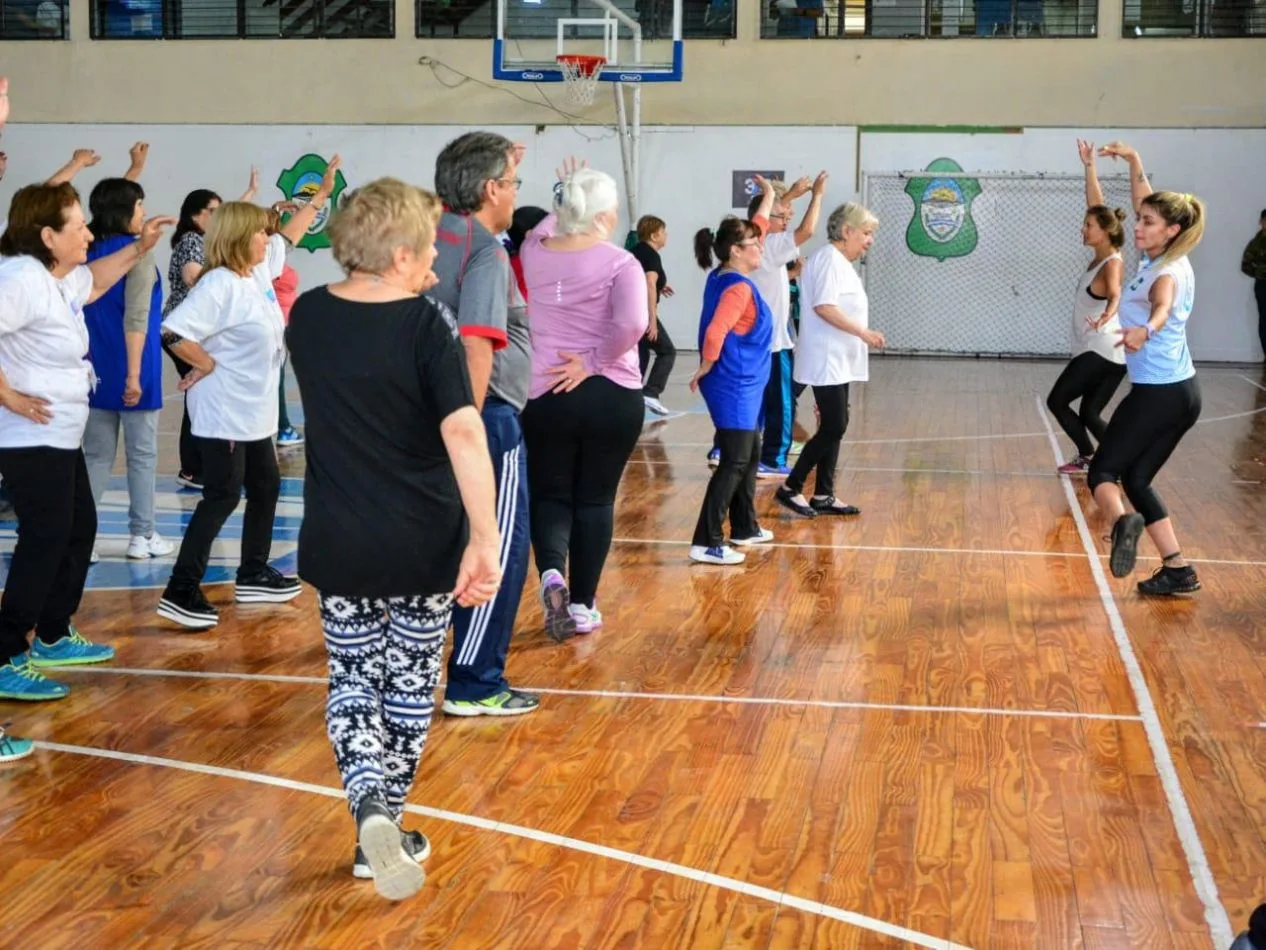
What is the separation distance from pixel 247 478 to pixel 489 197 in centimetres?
221

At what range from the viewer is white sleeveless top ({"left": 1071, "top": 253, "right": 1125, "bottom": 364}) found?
8883mm

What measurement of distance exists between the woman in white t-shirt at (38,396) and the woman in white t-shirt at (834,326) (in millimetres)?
4009

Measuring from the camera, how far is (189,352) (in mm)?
5562

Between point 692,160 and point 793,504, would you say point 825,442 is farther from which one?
point 692,160

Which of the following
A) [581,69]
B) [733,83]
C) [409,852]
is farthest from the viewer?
[733,83]

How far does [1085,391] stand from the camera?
29.9 ft

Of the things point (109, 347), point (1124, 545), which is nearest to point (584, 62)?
point (109, 347)

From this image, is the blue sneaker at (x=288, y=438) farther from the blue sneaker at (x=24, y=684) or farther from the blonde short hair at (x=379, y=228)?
the blonde short hair at (x=379, y=228)

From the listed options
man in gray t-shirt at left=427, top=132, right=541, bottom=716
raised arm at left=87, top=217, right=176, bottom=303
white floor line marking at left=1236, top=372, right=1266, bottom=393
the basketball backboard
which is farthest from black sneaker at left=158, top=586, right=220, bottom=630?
the basketball backboard

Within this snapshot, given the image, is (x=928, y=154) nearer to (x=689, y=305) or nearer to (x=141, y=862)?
(x=689, y=305)

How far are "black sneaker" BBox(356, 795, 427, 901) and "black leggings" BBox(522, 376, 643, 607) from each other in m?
2.22

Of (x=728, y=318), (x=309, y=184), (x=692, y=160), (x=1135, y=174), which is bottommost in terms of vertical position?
(x=728, y=318)

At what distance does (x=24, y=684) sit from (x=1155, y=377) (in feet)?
13.9

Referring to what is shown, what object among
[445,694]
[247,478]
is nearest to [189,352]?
[247,478]
